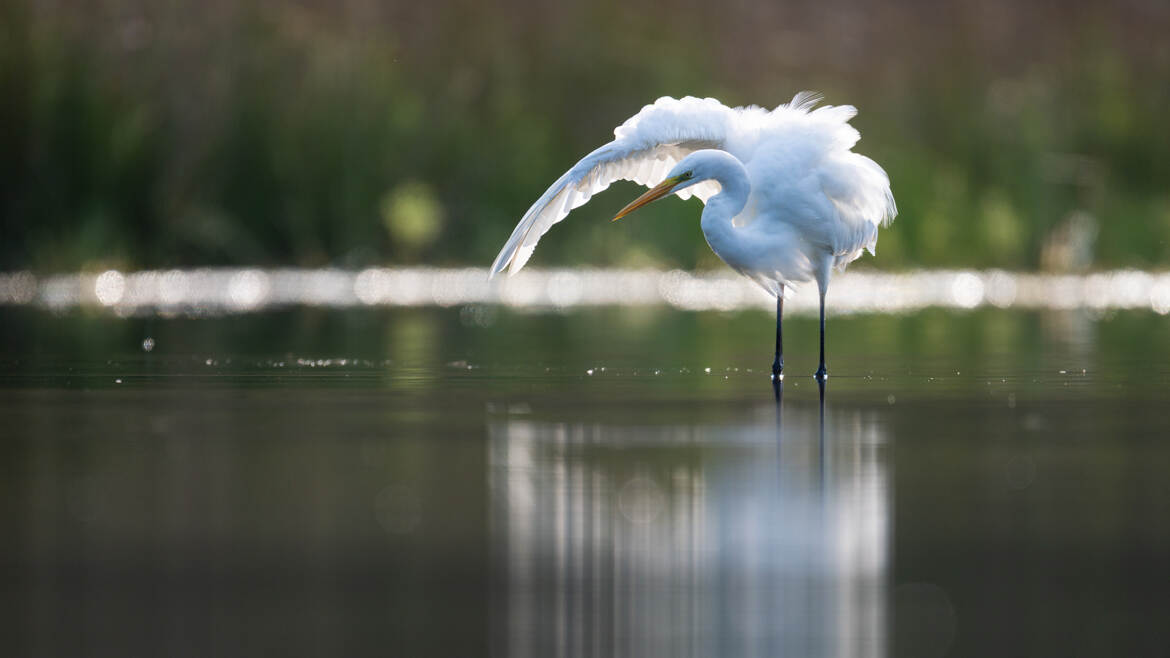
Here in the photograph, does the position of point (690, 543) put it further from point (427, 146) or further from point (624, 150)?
point (427, 146)

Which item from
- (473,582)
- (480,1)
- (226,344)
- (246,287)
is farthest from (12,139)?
(473,582)

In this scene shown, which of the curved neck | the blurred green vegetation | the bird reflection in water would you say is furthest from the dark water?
the blurred green vegetation

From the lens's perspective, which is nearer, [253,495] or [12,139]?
[253,495]

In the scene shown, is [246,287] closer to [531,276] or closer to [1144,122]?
[531,276]

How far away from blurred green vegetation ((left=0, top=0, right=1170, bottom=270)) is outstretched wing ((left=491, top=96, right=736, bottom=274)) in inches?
489

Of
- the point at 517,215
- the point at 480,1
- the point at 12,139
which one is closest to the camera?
the point at 12,139

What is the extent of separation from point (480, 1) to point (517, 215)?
11299 millimetres

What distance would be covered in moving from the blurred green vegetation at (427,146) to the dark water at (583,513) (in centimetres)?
1313

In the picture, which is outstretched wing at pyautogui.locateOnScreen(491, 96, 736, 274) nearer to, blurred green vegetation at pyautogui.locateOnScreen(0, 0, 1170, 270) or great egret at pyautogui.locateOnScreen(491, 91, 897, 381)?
great egret at pyautogui.locateOnScreen(491, 91, 897, 381)

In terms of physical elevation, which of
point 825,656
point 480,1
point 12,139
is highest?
point 480,1

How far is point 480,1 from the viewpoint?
39.8m

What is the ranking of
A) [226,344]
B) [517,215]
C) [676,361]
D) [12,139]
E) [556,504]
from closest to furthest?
[556,504]
[676,361]
[226,344]
[12,139]
[517,215]

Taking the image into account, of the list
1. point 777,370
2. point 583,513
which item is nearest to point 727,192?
point 777,370

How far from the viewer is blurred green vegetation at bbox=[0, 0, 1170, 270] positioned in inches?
965
